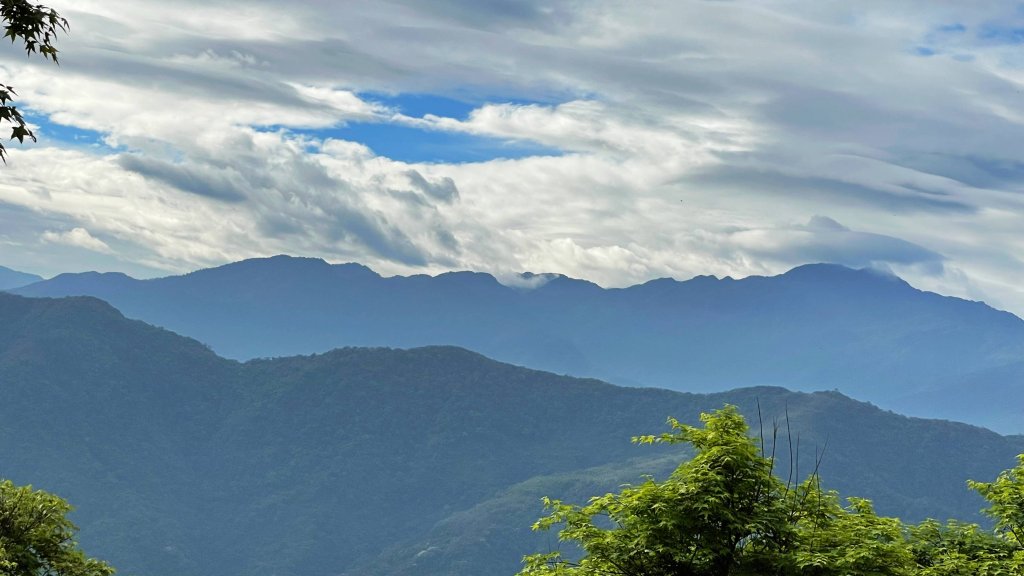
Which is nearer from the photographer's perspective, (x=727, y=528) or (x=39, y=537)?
(x=727, y=528)

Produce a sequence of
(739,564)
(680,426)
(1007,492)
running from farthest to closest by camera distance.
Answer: (1007,492)
(680,426)
(739,564)

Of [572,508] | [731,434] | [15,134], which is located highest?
[15,134]

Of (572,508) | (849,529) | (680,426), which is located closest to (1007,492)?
(849,529)

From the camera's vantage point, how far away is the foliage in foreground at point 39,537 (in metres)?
26.5

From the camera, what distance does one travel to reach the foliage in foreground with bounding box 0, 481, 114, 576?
26516 millimetres

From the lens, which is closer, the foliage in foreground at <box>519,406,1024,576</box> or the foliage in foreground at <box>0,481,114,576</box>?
the foliage in foreground at <box>519,406,1024,576</box>

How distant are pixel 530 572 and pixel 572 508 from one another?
218cm

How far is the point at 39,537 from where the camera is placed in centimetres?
2691

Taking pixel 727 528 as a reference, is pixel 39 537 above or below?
below

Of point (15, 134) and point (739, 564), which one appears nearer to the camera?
point (15, 134)

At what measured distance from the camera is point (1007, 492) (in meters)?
33.4

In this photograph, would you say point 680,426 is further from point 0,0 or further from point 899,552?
point 0,0

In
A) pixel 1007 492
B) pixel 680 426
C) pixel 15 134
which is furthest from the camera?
pixel 1007 492

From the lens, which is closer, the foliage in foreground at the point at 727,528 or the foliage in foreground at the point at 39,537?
the foliage in foreground at the point at 727,528
